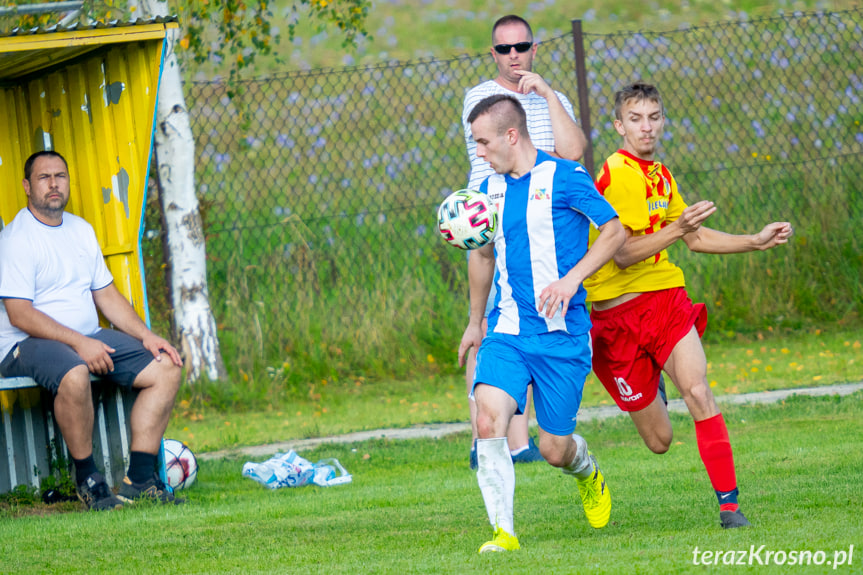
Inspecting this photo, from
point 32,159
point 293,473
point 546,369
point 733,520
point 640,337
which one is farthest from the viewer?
point 293,473

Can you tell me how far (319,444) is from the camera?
7996 mm

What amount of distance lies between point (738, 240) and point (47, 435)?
4405 millimetres

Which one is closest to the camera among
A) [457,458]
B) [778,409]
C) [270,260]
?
[457,458]

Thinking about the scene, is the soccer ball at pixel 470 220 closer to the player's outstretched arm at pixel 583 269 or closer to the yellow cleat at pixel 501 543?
the player's outstretched arm at pixel 583 269

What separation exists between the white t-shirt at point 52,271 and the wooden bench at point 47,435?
476 millimetres

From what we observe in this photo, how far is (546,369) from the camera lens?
15.3 ft

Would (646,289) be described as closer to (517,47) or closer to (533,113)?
(533,113)

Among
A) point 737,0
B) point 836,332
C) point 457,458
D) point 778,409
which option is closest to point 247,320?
point 457,458

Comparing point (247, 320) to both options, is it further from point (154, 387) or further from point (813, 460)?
point (813, 460)

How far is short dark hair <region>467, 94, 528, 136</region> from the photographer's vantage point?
4.71 metres

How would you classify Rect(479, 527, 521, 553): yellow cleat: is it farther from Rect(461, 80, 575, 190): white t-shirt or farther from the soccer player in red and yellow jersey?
Rect(461, 80, 575, 190): white t-shirt

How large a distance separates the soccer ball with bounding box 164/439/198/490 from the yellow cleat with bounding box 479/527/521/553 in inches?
114

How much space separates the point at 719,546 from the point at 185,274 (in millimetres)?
6503

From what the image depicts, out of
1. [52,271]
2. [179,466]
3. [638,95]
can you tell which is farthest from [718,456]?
[52,271]
